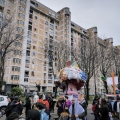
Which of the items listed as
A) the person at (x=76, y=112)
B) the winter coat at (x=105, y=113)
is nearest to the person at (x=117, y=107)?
the winter coat at (x=105, y=113)

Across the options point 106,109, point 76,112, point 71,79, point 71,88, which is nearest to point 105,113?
point 106,109

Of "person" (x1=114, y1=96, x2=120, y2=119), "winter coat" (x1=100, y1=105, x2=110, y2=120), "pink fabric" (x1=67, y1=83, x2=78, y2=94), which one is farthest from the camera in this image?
"pink fabric" (x1=67, y1=83, x2=78, y2=94)

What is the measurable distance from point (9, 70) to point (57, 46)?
1632 centimetres

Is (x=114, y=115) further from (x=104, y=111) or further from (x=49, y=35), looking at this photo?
(x=49, y=35)

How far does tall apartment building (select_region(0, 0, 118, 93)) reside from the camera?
39.7 m

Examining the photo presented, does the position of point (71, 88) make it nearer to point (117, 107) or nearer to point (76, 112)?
point (117, 107)

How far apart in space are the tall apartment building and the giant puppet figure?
20.2 m

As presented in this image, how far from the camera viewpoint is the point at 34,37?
47.3 metres

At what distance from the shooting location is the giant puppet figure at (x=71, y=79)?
10836mm

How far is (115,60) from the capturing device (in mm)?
28703

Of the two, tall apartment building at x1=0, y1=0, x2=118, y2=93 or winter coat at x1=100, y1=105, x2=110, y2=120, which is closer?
winter coat at x1=100, y1=105, x2=110, y2=120

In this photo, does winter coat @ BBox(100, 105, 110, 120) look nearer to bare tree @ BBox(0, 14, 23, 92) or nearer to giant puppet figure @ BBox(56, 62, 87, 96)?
giant puppet figure @ BBox(56, 62, 87, 96)

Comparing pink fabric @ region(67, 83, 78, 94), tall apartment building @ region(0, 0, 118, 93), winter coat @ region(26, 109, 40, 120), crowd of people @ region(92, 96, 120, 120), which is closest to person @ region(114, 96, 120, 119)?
crowd of people @ region(92, 96, 120, 120)

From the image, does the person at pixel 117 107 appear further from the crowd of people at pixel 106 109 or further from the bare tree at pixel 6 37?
the bare tree at pixel 6 37
